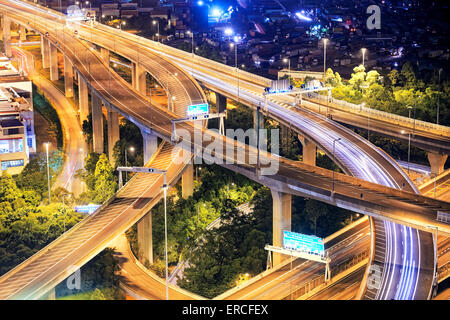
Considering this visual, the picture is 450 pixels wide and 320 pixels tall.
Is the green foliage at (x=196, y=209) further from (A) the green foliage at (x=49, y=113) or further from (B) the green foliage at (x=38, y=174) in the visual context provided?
(A) the green foliage at (x=49, y=113)

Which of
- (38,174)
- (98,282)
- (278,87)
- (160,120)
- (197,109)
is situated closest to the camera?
(98,282)

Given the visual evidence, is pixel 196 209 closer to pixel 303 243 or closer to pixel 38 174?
pixel 38 174

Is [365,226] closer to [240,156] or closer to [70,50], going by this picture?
[240,156]

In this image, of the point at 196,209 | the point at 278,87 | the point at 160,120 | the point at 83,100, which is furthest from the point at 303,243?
the point at 83,100

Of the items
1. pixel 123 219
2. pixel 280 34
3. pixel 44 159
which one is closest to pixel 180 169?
pixel 123 219

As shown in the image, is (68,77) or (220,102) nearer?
(220,102)

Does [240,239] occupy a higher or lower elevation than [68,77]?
lower
